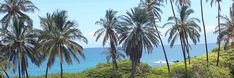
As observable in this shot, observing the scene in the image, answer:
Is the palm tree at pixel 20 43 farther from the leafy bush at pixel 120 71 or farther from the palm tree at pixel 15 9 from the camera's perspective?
the leafy bush at pixel 120 71

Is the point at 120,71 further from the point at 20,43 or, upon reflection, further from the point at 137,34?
the point at 20,43

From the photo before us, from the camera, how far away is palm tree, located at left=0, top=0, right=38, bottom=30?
71.3m

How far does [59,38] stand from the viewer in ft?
224

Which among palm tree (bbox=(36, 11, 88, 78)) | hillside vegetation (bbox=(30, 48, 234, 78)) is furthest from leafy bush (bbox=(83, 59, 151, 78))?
palm tree (bbox=(36, 11, 88, 78))

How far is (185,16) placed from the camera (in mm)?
88312

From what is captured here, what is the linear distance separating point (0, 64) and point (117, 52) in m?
30.6

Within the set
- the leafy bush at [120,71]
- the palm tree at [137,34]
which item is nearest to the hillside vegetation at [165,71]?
the leafy bush at [120,71]

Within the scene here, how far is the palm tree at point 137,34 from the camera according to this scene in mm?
75938

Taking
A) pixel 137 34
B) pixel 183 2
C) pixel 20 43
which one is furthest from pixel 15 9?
pixel 183 2

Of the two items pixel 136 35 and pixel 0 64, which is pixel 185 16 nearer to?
pixel 136 35

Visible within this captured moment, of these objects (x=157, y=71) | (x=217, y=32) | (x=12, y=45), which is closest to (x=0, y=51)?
(x=12, y=45)

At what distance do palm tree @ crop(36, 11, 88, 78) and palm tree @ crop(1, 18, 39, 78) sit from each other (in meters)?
1.82

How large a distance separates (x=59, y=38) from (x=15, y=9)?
9.14 meters

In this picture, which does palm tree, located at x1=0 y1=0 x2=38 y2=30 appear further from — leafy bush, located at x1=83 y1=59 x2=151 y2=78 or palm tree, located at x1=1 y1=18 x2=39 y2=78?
leafy bush, located at x1=83 y1=59 x2=151 y2=78
